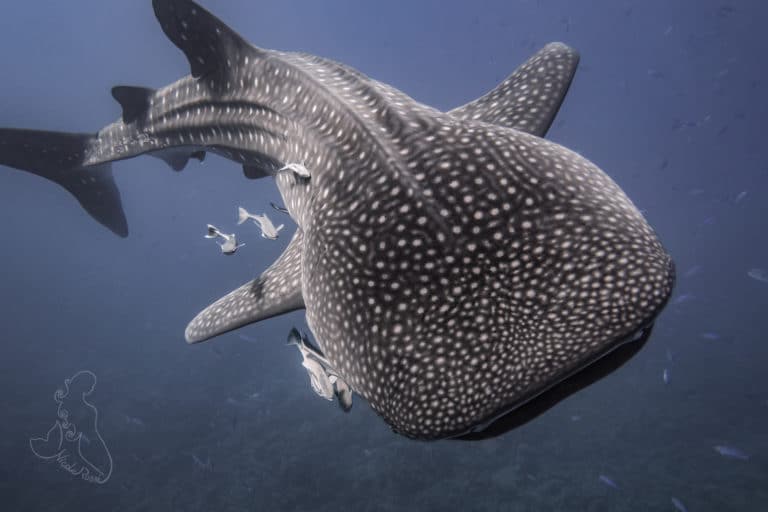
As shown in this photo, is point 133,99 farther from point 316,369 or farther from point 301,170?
point 316,369

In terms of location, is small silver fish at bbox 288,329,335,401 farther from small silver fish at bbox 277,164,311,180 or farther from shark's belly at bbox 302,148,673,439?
small silver fish at bbox 277,164,311,180

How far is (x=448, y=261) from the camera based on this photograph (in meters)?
2.34

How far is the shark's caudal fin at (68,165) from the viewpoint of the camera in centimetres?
593

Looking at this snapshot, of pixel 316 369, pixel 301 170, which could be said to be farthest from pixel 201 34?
pixel 316 369

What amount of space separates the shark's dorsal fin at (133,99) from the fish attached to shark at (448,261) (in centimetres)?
280

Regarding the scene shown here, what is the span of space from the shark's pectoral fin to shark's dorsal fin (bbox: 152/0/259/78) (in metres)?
1.99

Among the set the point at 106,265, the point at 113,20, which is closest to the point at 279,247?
the point at 106,265

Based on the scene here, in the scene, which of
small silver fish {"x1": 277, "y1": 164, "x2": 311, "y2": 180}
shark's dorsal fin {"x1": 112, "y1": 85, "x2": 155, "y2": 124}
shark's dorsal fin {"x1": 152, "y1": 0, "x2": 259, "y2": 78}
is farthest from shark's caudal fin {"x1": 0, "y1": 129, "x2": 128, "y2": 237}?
small silver fish {"x1": 277, "y1": 164, "x2": 311, "y2": 180}

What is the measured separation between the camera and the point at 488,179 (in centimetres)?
259

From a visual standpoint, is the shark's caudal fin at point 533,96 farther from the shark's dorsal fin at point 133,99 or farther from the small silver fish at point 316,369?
the shark's dorsal fin at point 133,99

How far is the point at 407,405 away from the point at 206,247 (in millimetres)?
59784

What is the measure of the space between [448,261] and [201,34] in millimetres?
3970

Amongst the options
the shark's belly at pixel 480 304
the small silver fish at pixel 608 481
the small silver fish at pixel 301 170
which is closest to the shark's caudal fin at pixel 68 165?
the small silver fish at pixel 301 170

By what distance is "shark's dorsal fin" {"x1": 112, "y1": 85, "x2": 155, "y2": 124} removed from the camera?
5.75 meters
